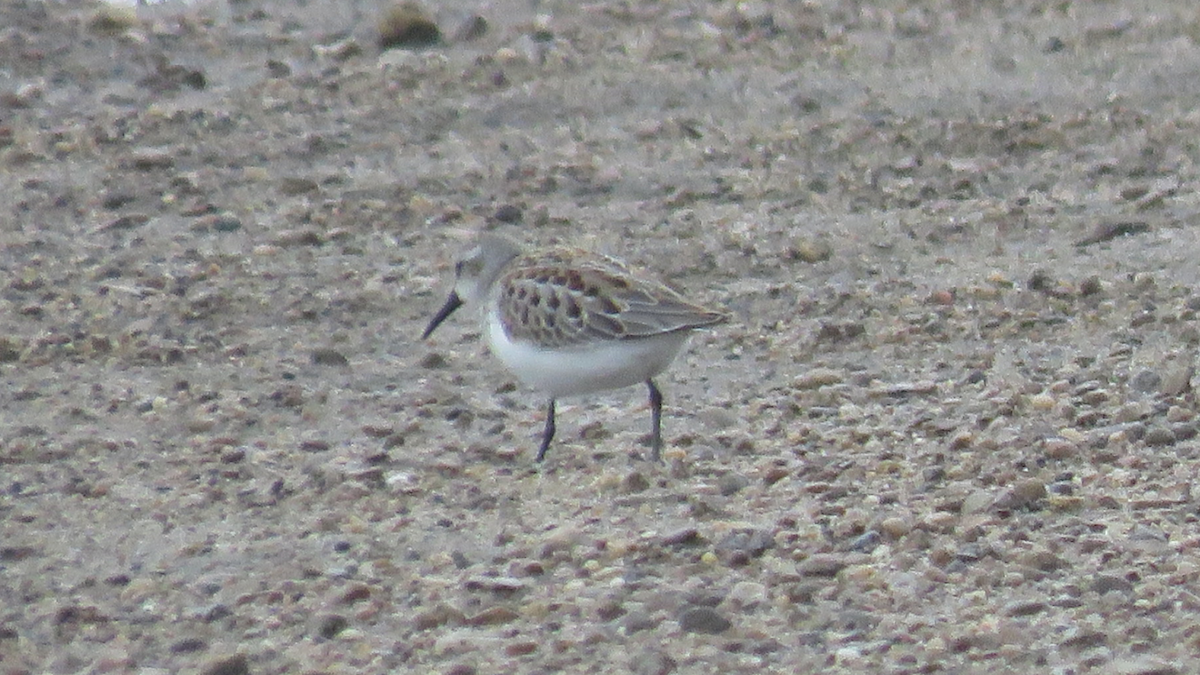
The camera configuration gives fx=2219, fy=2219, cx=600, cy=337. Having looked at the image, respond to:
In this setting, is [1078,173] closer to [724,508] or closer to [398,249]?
[398,249]

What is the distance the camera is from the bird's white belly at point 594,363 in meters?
7.02

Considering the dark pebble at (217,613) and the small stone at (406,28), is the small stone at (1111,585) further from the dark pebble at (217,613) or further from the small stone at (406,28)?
the small stone at (406,28)

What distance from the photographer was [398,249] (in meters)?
9.59

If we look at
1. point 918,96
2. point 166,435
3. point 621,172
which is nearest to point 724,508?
point 166,435

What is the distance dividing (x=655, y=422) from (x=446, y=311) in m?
1.41

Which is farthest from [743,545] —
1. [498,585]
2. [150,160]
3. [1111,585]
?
[150,160]

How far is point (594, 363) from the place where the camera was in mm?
7078

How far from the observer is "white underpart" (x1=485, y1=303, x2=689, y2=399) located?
23.0 ft

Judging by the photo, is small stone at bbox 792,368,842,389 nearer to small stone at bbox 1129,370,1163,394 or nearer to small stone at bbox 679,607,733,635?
small stone at bbox 1129,370,1163,394

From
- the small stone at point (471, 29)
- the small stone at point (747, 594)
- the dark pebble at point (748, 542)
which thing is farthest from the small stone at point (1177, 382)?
A: the small stone at point (471, 29)

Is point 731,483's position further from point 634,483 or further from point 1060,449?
point 1060,449

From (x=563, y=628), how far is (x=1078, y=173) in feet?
16.8

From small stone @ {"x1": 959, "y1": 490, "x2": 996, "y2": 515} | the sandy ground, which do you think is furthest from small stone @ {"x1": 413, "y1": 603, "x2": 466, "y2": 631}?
small stone @ {"x1": 959, "y1": 490, "x2": 996, "y2": 515}

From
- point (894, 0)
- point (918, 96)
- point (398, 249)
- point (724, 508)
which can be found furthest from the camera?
point (894, 0)
